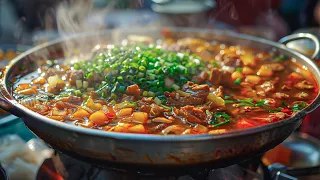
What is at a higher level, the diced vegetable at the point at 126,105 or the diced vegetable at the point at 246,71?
the diced vegetable at the point at 246,71

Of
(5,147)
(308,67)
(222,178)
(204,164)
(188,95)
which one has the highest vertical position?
(308,67)

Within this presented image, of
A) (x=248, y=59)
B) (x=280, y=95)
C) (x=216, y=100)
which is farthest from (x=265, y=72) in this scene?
(x=216, y=100)

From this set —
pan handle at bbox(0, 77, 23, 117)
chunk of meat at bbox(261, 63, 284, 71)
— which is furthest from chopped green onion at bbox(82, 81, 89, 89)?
chunk of meat at bbox(261, 63, 284, 71)

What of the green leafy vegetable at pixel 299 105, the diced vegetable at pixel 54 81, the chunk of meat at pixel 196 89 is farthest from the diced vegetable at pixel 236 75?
the diced vegetable at pixel 54 81

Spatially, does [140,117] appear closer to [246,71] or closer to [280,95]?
[280,95]

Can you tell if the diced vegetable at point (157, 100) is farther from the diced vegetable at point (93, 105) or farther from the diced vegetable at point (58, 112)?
the diced vegetable at point (58, 112)

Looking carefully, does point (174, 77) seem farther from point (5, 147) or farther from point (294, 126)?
→ point (5, 147)

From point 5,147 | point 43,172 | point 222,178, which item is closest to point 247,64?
point 222,178
